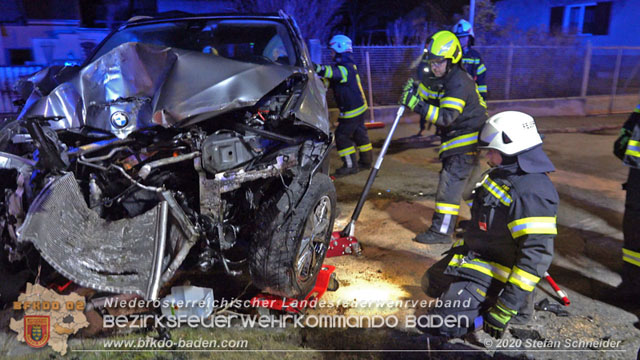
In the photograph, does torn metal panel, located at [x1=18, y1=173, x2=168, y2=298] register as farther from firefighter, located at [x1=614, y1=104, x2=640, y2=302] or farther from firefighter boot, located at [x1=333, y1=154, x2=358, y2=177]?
firefighter boot, located at [x1=333, y1=154, x2=358, y2=177]

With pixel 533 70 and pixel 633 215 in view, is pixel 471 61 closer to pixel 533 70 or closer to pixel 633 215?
pixel 633 215

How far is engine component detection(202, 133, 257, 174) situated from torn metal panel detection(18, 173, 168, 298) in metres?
0.38

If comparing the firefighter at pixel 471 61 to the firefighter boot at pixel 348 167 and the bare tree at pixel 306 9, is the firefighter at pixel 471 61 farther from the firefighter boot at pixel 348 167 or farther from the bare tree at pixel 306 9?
the bare tree at pixel 306 9

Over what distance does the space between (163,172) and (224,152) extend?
1.25 ft

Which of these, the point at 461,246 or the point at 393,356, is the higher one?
the point at 461,246

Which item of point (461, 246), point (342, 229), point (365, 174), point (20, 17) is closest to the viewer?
point (461, 246)

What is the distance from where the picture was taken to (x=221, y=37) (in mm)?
4418

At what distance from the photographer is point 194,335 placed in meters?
2.96

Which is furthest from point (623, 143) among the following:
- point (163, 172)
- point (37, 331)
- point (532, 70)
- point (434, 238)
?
point (532, 70)

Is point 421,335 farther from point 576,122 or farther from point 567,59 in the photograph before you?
point 567,59

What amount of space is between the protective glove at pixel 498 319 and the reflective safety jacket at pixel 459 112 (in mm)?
1829

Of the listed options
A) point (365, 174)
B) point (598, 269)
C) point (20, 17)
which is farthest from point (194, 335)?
point (20, 17)

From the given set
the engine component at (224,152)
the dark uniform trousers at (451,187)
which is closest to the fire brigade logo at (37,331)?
the engine component at (224,152)

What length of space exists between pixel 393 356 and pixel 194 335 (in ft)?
4.03
